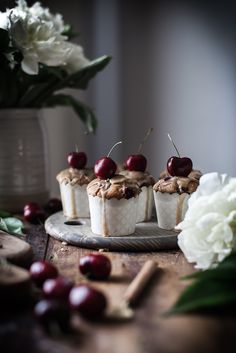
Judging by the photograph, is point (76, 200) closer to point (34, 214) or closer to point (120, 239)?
point (34, 214)

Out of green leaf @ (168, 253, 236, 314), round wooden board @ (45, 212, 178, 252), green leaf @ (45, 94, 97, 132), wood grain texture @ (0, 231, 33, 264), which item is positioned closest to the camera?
green leaf @ (168, 253, 236, 314)

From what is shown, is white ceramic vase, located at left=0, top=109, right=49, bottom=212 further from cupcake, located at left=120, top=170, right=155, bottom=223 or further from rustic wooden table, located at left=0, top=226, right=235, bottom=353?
rustic wooden table, located at left=0, top=226, right=235, bottom=353

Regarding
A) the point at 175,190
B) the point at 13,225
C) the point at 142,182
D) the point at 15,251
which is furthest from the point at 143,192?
the point at 15,251

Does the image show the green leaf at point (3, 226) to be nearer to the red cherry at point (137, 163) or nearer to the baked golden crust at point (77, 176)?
the baked golden crust at point (77, 176)

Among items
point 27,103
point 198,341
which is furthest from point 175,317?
point 27,103

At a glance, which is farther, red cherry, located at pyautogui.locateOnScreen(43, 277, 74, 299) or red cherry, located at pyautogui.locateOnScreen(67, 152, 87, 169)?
red cherry, located at pyautogui.locateOnScreen(67, 152, 87, 169)

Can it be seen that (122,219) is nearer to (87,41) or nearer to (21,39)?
(21,39)

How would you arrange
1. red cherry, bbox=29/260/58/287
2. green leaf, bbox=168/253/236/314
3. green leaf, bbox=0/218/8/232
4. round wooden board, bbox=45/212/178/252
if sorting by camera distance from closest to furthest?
green leaf, bbox=168/253/236/314, red cherry, bbox=29/260/58/287, round wooden board, bbox=45/212/178/252, green leaf, bbox=0/218/8/232

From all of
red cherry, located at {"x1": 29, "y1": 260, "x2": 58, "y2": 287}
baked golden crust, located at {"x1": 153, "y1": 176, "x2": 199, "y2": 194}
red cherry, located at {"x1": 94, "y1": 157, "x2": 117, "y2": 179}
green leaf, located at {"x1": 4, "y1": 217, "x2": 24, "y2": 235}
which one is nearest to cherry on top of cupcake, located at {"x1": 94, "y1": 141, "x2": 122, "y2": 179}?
red cherry, located at {"x1": 94, "y1": 157, "x2": 117, "y2": 179}
